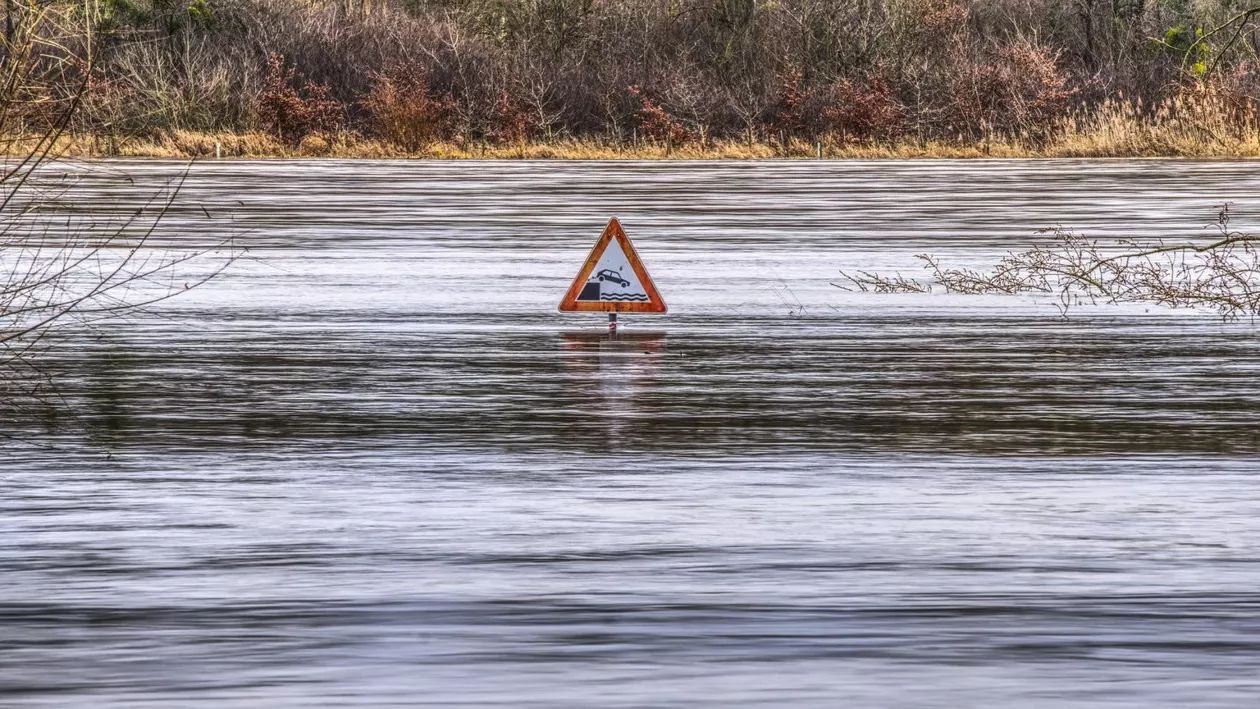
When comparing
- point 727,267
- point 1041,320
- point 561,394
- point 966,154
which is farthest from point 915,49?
point 561,394

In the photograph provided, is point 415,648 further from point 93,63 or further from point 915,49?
point 915,49

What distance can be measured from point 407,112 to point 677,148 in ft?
22.9

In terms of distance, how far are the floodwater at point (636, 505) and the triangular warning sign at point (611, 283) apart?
27 centimetres

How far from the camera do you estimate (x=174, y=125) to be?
6200cm

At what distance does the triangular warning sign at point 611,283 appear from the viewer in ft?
53.6

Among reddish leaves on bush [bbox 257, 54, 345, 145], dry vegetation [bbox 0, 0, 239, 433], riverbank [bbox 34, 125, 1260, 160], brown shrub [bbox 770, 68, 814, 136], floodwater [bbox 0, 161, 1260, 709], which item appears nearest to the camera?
floodwater [bbox 0, 161, 1260, 709]

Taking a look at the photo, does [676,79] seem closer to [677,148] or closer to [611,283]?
[677,148]

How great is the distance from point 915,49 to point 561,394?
55.7 meters

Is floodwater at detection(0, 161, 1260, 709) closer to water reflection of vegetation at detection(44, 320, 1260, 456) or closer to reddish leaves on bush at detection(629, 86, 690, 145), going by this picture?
water reflection of vegetation at detection(44, 320, 1260, 456)

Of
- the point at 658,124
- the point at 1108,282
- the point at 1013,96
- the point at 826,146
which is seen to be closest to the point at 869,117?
the point at 826,146

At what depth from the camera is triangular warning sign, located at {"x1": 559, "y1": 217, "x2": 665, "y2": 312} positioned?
1633 centimetres

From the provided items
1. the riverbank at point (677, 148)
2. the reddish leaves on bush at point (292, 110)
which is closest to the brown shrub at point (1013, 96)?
the riverbank at point (677, 148)

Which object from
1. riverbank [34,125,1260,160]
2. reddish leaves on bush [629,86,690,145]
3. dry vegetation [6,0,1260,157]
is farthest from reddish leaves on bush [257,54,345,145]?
reddish leaves on bush [629,86,690,145]

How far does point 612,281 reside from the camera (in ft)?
53.9
